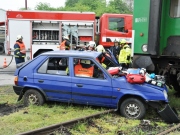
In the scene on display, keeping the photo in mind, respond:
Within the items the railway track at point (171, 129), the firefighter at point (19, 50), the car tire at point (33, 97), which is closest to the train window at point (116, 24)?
the firefighter at point (19, 50)

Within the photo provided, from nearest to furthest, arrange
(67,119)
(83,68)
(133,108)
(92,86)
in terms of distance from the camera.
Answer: (67,119) → (133,108) → (92,86) → (83,68)

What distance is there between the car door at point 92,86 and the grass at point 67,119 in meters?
0.29

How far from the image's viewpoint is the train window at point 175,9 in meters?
6.39

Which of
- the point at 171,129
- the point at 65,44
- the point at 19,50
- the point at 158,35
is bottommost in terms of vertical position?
the point at 171,129

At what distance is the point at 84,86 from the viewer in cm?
594

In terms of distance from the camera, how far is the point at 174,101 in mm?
7184

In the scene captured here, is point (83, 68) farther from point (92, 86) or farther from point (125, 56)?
point (125, 56)

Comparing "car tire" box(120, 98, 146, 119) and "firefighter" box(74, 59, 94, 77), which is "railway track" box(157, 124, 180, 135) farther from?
"firefighter" box(74, 59, 94, 77)

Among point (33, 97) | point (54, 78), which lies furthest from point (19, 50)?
point (54, 78)

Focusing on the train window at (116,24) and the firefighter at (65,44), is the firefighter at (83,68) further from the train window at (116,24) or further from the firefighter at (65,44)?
the train window at (116,24)

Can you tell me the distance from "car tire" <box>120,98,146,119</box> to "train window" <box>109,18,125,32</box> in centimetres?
715

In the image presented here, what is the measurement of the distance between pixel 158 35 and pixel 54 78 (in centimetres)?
263

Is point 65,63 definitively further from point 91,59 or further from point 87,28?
point 87,28

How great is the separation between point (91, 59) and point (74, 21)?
19.7 feet
